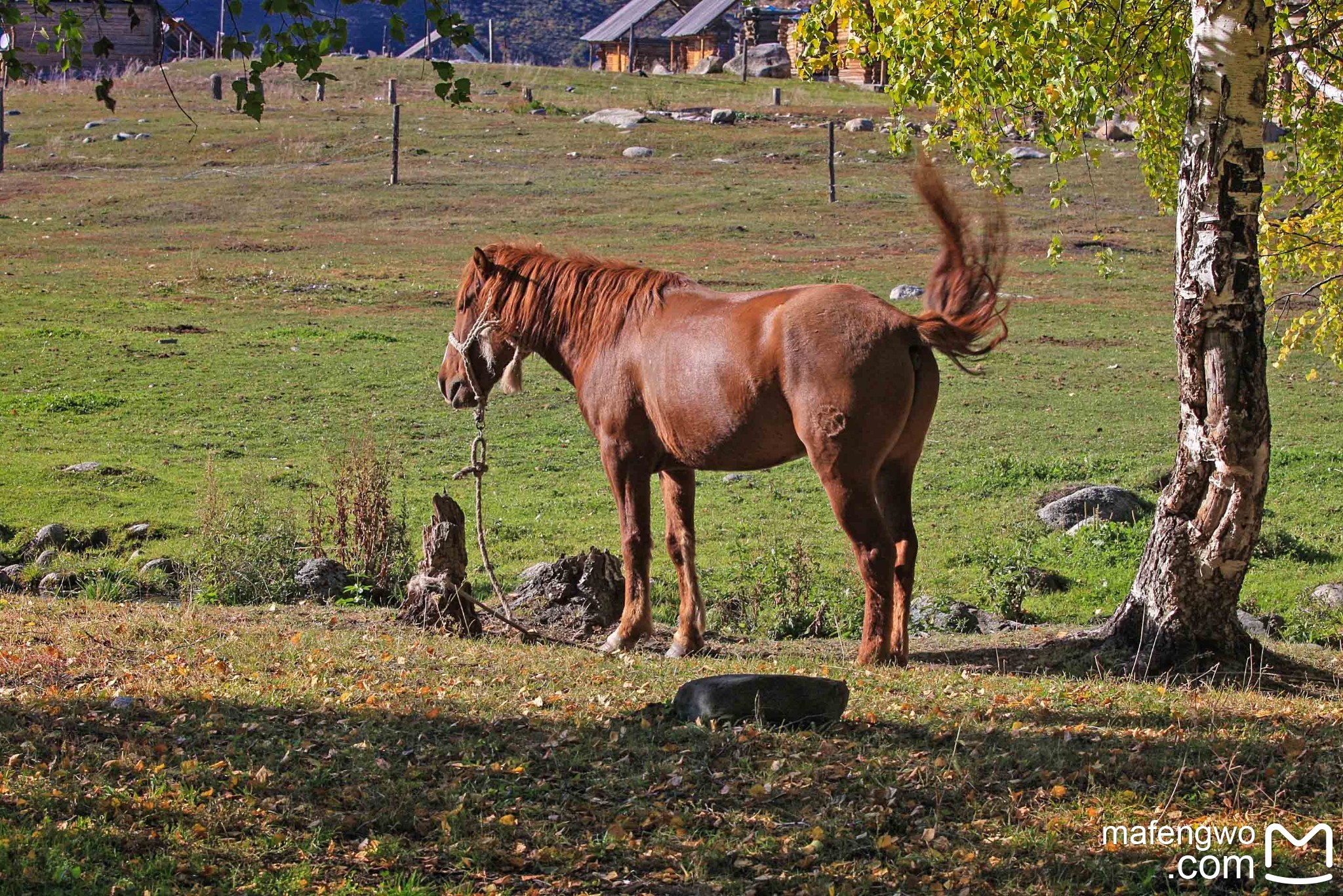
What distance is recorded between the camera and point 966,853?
4516 mm

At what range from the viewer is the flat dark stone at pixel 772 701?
569cm

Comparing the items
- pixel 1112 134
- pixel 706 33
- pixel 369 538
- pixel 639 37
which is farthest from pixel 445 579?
pixel 639 37

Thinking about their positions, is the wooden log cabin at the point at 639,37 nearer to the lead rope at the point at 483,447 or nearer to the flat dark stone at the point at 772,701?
the lead rope at the point at 483,447

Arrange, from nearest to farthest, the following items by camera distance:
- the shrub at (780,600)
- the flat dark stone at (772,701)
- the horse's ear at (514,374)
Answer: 1. the flat dark stone at (772,701)
2. the horse's ear at (514,374)
3. the shrub at (780,600)

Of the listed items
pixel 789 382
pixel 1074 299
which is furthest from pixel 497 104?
pixel 789 382

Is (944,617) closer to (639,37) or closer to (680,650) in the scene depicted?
(680,650)

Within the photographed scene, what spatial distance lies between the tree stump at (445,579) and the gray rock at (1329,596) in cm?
660

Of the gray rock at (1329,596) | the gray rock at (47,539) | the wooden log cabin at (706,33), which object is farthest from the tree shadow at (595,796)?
the wooden log cabin at (706,33)

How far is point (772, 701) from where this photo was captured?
5.68 metres

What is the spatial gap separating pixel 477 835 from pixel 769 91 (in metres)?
57.9

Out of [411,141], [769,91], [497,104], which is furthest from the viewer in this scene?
[769,91]

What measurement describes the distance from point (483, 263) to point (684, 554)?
2417 millimetres

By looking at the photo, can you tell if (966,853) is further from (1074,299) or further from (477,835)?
(1074,299)

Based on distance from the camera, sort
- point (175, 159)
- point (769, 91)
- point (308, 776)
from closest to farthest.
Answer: point (308, 776) → point (175, 159) → point (769, 91)
